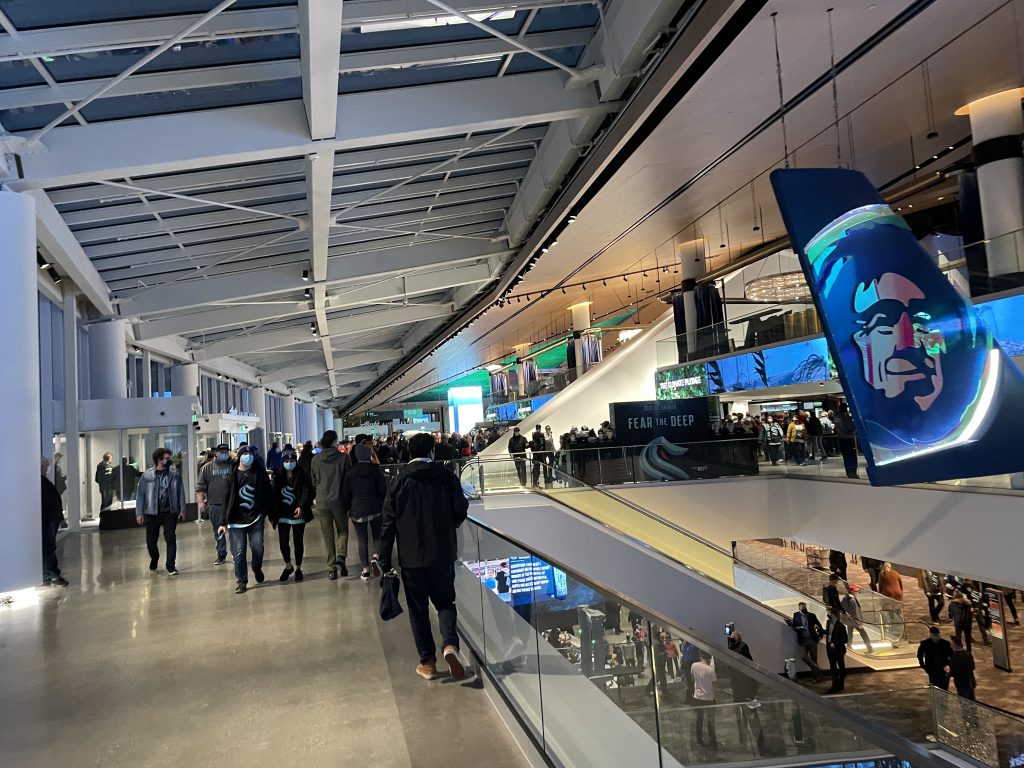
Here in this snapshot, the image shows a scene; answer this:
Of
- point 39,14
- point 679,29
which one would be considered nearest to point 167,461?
point 39,14

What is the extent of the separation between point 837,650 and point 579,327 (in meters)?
19.6

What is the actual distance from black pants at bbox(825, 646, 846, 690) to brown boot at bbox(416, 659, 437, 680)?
11605 mm

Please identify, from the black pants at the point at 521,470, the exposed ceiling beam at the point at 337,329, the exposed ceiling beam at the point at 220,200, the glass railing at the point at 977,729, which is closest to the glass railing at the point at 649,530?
the black pants at the point at 521,470

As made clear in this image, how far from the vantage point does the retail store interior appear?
13.8 feet

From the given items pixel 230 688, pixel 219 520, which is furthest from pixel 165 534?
pixel 230 688

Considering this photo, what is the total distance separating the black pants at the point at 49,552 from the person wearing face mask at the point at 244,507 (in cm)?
312

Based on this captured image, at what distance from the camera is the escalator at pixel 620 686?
167 cm

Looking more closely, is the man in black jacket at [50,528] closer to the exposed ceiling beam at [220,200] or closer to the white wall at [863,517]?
the exposed ceiling beam at [220,200]

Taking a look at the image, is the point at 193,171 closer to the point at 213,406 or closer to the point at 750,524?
the point at 750,524

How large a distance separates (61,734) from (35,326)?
695cm

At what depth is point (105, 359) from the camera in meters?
18.9

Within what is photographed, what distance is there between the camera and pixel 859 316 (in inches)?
Answer: 336

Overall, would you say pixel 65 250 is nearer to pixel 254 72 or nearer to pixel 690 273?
pixel 254 72

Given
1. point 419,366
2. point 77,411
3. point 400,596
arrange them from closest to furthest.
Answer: point 400,596
point 77,411
point 419,366
